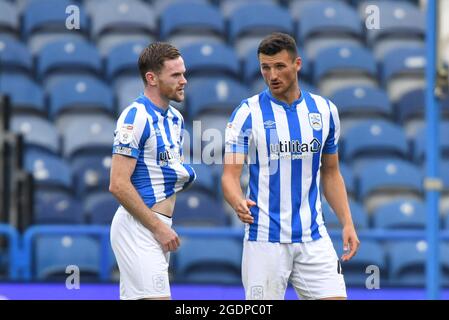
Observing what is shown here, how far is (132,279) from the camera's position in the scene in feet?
18.4

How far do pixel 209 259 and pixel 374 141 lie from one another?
2.08 m

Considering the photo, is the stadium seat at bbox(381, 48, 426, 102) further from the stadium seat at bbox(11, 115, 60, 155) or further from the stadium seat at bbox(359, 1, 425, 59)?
the stadium seat at bbox(11, 115, 60, 155)

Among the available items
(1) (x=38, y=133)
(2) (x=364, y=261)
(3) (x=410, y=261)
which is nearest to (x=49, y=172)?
(1) (x=38, y=133)

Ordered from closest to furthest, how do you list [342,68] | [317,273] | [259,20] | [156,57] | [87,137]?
1. [156,57]
2. [317,273]
3. [87,137]
4. [342,68]
5. [259,20]

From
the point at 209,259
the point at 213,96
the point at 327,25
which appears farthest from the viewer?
the point at 327,25

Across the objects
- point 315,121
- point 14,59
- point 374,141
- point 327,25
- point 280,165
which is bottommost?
point 280,165

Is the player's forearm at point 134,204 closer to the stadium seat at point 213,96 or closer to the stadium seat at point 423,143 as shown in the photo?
the stadium seat at point 213,96

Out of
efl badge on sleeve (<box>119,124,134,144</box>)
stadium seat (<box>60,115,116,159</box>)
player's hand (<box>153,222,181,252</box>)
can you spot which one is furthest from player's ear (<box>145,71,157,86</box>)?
stadium seat (<box>60,115,116,159</box>)

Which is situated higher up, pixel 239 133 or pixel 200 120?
pixel 200 120

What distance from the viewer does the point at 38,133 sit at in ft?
32.7

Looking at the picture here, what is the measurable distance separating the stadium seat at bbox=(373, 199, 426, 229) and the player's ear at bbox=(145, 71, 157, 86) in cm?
437

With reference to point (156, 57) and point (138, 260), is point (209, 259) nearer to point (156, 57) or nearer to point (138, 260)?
point (138, 260)

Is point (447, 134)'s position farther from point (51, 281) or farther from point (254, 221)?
point (254, 221)

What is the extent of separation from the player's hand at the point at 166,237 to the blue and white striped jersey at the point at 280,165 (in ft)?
1.32
